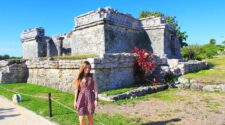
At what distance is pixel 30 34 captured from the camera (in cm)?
2705

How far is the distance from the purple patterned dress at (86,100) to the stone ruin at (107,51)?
552 centimetres

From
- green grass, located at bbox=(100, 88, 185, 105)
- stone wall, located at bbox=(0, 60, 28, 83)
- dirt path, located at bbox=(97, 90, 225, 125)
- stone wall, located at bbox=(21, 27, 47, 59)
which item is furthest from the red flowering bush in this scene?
stone wall, located at bbox=(21, 27, 47, 59)

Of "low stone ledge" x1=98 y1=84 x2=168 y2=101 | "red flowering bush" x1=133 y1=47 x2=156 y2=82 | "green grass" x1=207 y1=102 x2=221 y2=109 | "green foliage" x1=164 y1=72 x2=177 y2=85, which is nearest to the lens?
"green grass" x1=207 y1=102 x2=221 y2=109

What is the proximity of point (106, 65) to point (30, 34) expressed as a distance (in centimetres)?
1695

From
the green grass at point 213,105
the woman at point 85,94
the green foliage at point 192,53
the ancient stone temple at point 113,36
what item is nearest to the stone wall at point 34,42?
the ancient stone temple at point 113,36

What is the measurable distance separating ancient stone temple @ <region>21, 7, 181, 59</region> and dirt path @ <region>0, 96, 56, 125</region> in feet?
27.5

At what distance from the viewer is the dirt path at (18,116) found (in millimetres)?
7598

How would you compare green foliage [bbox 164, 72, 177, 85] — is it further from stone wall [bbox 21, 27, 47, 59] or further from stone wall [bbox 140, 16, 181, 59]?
stone wall [bbox 21, 27, 47, 59]

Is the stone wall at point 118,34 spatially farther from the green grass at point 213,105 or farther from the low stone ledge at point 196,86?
the green grass at point 213,105

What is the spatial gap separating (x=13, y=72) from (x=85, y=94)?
41.6ft

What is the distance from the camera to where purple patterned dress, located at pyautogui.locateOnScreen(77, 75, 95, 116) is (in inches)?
245

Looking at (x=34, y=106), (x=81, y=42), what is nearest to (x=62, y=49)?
(x=81, y=42)

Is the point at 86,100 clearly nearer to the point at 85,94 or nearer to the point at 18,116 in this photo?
the point at 85,94

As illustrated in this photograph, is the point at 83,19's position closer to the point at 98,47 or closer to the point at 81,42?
the point at 81,42
